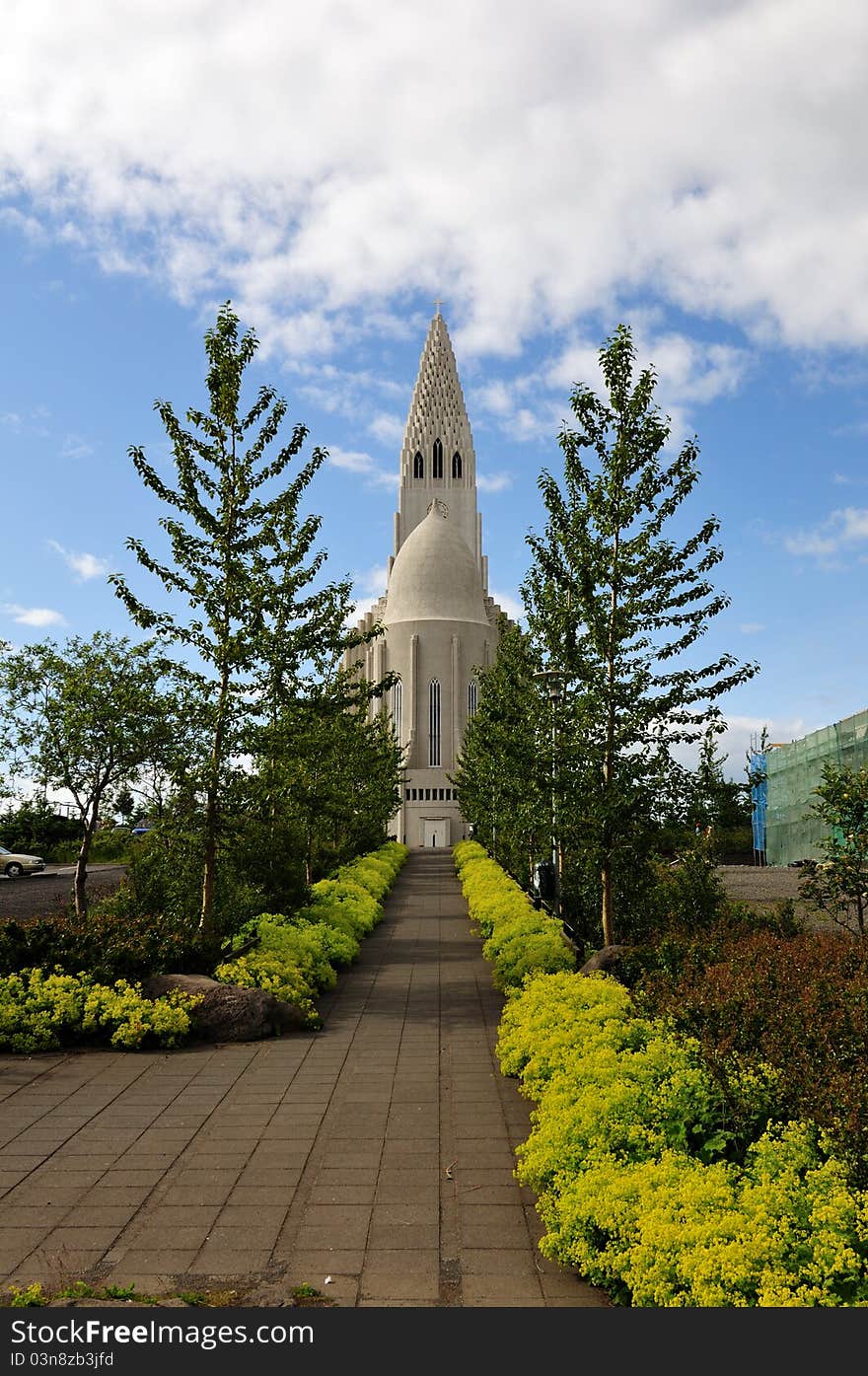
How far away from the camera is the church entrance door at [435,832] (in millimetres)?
67688

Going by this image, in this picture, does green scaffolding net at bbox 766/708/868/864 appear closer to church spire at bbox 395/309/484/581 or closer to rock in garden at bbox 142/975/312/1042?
rock in garden at bbox 142/975/312/1042

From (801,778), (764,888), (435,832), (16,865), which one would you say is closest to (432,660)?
(435,832)

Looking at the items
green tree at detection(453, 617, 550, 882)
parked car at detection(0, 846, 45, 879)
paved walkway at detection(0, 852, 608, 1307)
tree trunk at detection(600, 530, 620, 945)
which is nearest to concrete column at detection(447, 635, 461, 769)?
parked car at detection(0, 846, 45, 879)

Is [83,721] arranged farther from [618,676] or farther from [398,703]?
[398,703]

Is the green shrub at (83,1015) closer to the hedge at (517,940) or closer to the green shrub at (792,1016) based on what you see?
the hedge at (517,940)

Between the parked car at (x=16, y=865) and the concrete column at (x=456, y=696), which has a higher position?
the concrete column at (x=456, y=696)

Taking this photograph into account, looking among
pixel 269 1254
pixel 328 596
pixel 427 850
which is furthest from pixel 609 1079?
pixel 427 850

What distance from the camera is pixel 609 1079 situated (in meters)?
5.75

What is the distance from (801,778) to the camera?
4381 cm

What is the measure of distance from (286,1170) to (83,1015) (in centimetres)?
408

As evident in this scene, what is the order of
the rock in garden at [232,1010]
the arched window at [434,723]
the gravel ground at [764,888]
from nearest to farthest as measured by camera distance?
the rock in garden at [232,1010]
the gravel ground at [764,888]
the arched window at [434,723]

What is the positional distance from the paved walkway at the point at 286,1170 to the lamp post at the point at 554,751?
278cm

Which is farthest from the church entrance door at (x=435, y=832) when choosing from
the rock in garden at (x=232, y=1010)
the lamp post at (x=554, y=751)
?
the rock in garden at (x=232, y=1010)

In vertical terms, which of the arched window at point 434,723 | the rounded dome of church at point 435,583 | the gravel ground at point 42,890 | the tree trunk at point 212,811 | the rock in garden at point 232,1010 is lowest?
the gravel ground at point 42,890
